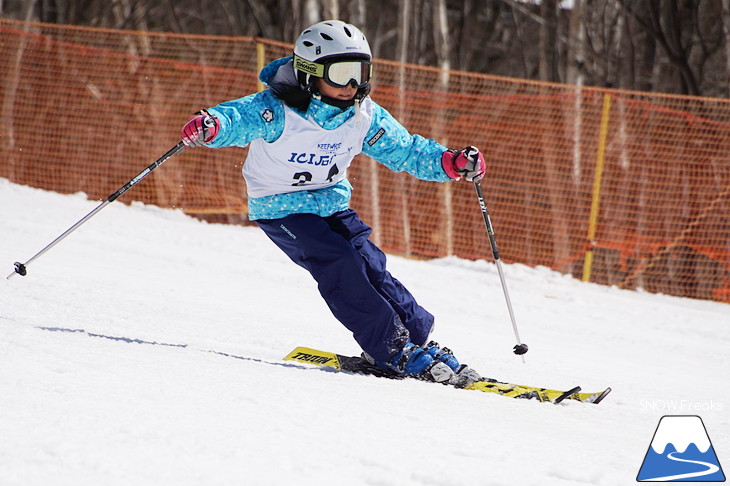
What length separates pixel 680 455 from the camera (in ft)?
9.49

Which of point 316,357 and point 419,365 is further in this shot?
point 316,357

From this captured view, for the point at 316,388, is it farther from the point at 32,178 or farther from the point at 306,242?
the point at 32,178

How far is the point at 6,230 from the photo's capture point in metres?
6.49

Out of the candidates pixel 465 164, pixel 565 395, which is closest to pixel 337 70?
pixel 465 164

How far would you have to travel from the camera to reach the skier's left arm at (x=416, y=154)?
3.96m

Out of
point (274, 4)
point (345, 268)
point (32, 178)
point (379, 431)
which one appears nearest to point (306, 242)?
point (345, 268)

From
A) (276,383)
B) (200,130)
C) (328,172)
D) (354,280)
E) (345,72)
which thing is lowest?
(276,383)

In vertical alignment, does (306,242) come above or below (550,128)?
below

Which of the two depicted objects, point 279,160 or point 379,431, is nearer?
point 379,431

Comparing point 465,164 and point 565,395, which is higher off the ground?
point 465,164

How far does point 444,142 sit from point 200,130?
25.0ft

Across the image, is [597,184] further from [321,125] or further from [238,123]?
[238,123]

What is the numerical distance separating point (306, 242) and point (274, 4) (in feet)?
41.6

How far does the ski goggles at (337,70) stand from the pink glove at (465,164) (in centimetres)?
67
